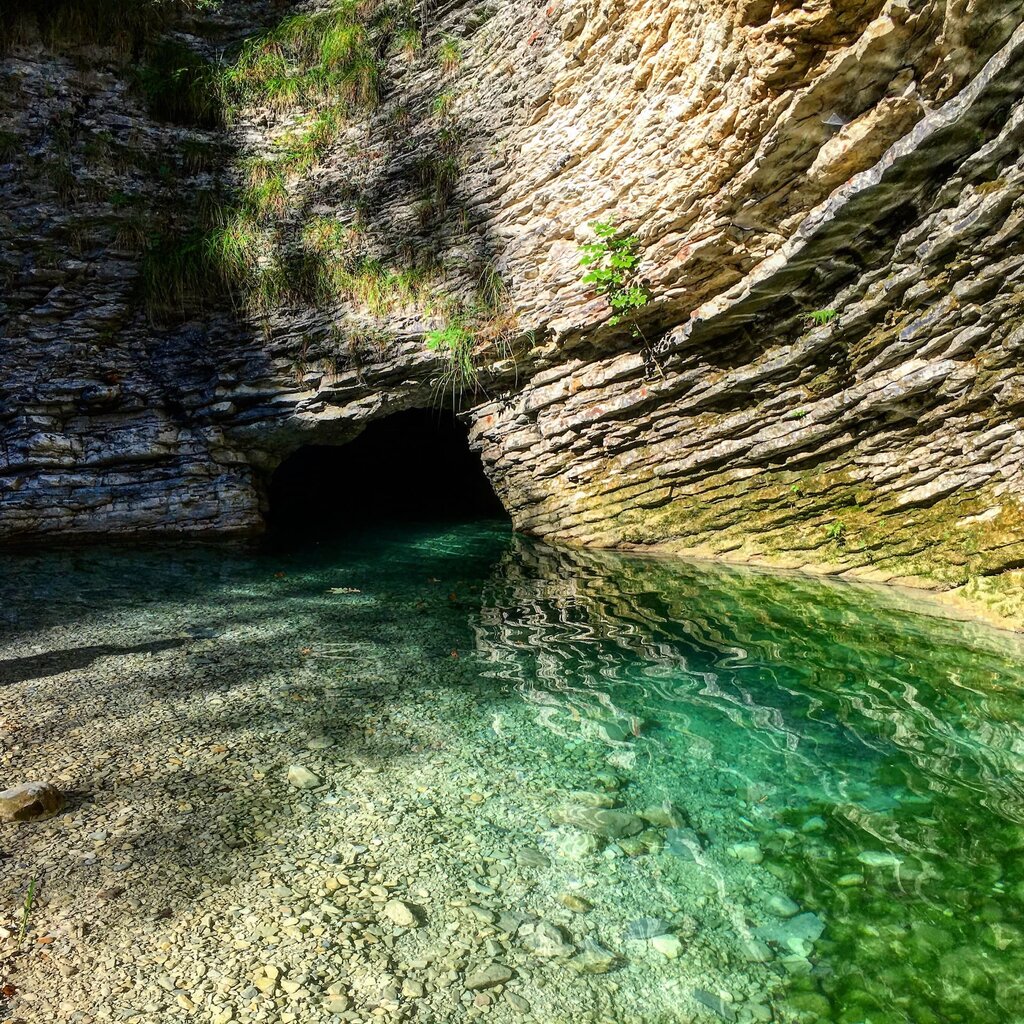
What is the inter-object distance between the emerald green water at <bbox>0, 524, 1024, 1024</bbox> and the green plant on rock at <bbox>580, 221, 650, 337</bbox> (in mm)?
2891

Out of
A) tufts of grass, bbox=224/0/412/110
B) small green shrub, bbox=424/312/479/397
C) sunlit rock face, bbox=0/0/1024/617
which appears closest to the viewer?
sunlit rock face, bbox=0/0/1024/617

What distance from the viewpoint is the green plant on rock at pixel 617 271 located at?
278 inches

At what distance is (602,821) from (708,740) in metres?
0.91

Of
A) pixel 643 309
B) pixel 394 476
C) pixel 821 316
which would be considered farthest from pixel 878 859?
pixel 394 476

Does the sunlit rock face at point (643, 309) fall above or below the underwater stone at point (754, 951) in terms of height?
above

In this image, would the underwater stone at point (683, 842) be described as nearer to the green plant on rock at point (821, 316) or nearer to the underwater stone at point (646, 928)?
the underwater stone at point (646, 928)

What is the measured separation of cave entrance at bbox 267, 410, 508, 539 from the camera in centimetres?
1240

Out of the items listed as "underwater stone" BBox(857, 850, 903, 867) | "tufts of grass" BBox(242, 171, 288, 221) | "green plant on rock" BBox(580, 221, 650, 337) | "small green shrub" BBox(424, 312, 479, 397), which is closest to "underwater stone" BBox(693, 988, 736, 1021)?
"underwater stone" BBox(857, 850, 903, 867)

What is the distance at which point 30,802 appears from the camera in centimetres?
253

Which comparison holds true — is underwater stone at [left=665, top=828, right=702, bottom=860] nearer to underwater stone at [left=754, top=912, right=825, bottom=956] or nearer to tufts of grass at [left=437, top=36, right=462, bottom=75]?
underwater stone at [left=754, top=912, right=825, bottom=956]

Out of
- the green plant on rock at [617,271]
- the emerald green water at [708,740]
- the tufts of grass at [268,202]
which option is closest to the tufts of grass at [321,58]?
the tufts of grass at [268,202]

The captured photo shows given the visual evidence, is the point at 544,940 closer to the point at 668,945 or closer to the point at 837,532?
the point at 668,945

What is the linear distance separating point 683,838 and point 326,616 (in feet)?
11.8

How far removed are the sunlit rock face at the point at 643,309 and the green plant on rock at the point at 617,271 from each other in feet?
0.63
